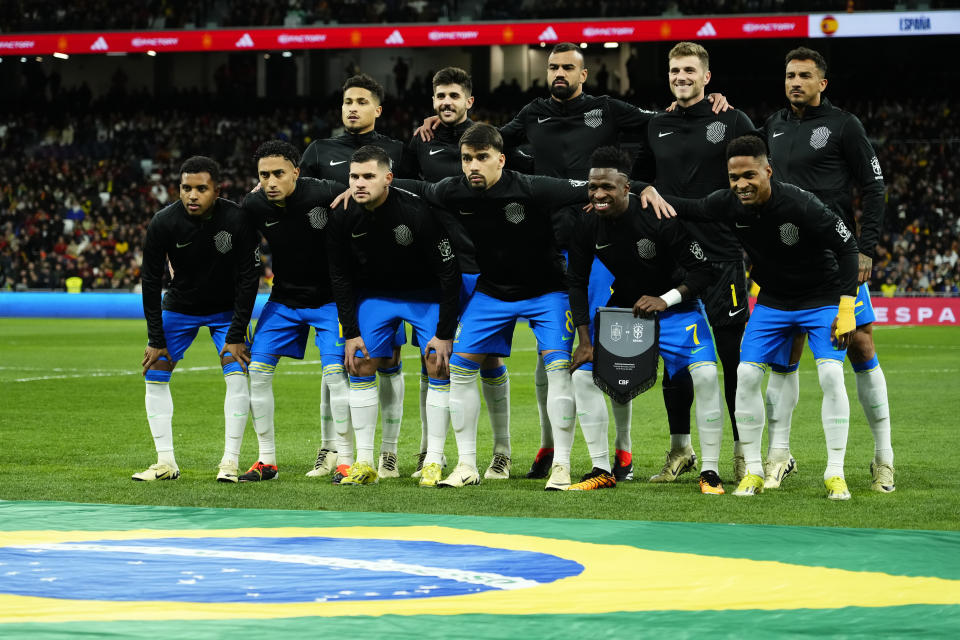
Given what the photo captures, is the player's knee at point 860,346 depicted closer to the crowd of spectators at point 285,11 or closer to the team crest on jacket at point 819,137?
the team crest on jacket at point 819,137

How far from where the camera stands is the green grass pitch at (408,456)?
6.56 meters

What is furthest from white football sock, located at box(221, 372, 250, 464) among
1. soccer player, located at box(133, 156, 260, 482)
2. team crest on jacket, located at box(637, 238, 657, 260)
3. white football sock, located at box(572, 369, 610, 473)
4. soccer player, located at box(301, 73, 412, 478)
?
team crest on jacket, located at box(637, 238, 657, 260)

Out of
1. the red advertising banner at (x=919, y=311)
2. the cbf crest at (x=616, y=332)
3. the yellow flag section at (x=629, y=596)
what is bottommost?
the red advertising banner at (x=919, y=311)

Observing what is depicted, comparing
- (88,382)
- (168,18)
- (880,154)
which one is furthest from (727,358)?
(168,18)

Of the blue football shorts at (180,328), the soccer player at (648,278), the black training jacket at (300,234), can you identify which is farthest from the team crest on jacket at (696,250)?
the blue football shorts at (180,328)

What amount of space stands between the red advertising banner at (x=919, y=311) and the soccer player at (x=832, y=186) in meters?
22.4

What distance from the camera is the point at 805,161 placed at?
7.27 metres

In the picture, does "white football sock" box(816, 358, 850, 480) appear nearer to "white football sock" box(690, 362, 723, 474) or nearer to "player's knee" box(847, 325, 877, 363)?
"player's knee" box(847, 325, 877, 363)

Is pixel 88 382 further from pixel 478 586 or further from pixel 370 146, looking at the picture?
pixel 478 586

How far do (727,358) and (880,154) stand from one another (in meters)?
29.6

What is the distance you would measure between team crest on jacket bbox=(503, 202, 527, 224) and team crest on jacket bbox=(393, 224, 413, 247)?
59cm

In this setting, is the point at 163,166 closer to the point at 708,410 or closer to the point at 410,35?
the point at 410,35

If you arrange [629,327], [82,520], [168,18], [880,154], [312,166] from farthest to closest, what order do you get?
1. [168,18]
2. [880,154]
3. [312,166]
4. [629,327]
5. [82,520]

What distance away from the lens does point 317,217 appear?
7.63m
